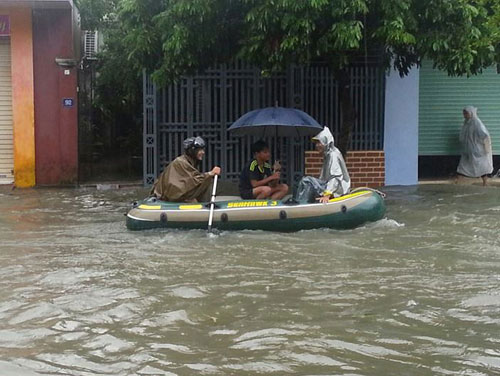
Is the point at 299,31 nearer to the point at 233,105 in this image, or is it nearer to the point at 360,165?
the point at 233,105

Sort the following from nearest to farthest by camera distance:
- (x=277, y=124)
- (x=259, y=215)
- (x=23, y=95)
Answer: (x=259, y=215), (x=277, y=124), (x=23, y=95)

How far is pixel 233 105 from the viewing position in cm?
1327

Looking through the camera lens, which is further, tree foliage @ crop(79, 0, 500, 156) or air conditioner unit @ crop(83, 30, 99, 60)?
air conditioner unit @ crop(83, 30, 99, 60)

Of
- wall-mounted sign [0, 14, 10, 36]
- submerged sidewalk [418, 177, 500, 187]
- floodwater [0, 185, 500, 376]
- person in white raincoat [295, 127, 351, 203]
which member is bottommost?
floodwater [0, 185, 500, 376]

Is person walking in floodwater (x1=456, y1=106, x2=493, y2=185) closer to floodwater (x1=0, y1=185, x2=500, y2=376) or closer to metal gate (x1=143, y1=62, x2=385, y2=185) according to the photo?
metal gate (x1=143, y1=62, x2=385, y2=185)

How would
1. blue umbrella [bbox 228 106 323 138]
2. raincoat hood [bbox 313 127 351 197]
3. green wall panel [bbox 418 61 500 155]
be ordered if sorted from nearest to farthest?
raincoat hood [bbox 313 127 351 197]
blue umbrella [bbox 228 106 323 138]
green wall panel [bbox 418 61 500 155]

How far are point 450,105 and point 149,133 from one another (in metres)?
6.16

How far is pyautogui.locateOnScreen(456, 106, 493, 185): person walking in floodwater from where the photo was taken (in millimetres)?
13773

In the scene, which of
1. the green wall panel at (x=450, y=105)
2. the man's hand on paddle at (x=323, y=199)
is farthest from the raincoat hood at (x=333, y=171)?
the green wall panel at (x=450, y=105)

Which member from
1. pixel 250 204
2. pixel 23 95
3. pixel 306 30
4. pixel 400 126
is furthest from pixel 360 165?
pixel 23 95

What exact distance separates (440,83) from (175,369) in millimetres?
11554

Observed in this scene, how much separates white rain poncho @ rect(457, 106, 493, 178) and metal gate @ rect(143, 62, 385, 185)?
6.27 feet

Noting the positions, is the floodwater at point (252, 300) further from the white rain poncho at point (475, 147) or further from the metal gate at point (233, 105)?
the white rain poncho at point (475, 147)

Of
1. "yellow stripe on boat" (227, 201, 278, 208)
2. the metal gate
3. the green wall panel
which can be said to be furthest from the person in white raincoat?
the green wall panel
